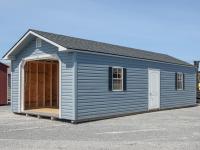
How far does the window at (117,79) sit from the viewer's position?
16.7m

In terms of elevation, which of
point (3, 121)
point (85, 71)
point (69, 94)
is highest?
point (85, 71)

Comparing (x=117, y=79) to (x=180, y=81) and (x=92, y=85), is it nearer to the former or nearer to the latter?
(x=92, y=85)

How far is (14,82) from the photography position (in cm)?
1867

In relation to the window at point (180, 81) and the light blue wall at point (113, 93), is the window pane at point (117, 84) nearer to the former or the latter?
the light blue wall at point (113, 93)

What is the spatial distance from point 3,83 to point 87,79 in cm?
1167

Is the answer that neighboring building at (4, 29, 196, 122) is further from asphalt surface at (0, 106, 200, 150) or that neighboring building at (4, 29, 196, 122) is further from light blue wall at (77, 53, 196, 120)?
asphalt surface at (0, 106, 200, 150)

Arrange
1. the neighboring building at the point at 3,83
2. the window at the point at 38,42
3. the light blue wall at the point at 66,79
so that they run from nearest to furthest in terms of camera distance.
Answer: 1. the light blue wall at the point at 66,79
2. the window at the point at 38,42
3. the neighboring building at the point at 3,83

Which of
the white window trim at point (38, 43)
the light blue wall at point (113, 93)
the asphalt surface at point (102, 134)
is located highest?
the white window trim at point (38, 43)

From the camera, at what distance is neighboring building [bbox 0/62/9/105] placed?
25.1 meters

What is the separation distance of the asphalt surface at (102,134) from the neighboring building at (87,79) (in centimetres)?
105

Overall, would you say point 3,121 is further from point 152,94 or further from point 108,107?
point 152,94

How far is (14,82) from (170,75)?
9121mm

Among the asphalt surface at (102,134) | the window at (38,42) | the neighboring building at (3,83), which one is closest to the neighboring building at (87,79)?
the window at (38,42)

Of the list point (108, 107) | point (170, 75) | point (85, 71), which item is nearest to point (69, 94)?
point (85, 71)
